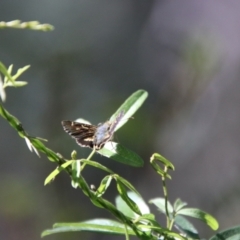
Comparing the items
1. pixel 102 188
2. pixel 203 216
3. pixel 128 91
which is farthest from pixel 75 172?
pixel 128 91

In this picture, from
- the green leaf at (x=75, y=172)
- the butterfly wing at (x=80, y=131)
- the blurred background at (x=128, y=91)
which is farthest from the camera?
the blurred background at (x=128, y=91)

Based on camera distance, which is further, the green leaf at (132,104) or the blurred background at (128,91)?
the blurred background at (128,91)

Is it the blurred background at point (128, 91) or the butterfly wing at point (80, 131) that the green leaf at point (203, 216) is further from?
the blurred background at point (128, 91)

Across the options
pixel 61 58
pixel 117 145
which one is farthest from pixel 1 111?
pixel 61 58

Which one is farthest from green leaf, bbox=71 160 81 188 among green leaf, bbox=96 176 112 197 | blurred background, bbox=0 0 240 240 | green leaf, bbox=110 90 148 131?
blurred background, bbox=0 0 240 240

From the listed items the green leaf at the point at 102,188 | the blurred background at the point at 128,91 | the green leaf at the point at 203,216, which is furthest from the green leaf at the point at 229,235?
the blurred background at the point at 128,91

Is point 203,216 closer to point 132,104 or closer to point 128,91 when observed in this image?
point 132,104

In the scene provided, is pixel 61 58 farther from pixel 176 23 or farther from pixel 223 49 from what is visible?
pixel 223 49

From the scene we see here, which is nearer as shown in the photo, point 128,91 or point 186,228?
point 186,228
